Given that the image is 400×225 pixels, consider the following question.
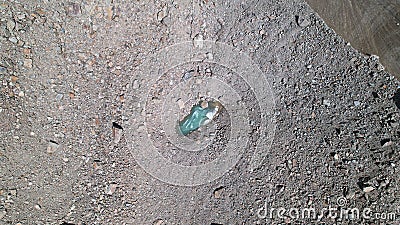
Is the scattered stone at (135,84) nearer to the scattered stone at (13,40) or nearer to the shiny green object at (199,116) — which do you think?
the shiny green object at (199,116)

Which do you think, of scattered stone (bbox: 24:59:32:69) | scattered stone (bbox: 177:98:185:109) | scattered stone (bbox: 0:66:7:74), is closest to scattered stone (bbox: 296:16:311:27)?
scattered stone (bbox: 177:98:185:109)

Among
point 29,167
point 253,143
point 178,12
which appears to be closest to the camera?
point 29,167

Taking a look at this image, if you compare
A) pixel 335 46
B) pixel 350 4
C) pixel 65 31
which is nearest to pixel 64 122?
pixel 65 31

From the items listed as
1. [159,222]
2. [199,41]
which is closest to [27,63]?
[199,41]

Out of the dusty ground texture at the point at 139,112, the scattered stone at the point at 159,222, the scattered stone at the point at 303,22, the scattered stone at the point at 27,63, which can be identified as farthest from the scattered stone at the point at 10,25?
the scattered stone at the point at 303,22

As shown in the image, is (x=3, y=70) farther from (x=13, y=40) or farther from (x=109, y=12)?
(x=109, y=12)

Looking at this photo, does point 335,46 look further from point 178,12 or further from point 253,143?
point 178,12

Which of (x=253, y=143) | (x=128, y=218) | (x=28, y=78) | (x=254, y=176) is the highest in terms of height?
(x=28, y=78)

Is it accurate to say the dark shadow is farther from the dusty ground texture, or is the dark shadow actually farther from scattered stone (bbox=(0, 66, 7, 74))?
scattered stone (bbox=(0, 66, 7, 74))
